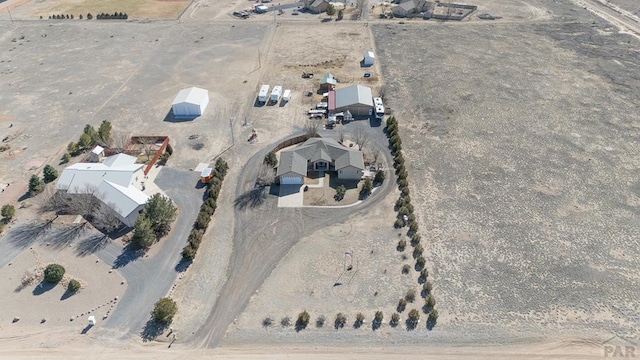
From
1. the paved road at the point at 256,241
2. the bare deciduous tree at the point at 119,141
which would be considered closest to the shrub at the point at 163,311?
the paved road at the point at 256,241

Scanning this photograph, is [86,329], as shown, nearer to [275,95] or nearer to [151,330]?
[151,330]

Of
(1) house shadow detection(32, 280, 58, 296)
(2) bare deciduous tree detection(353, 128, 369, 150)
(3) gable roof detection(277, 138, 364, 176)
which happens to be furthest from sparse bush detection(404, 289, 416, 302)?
(1) house shadow detection(32, 280, 58, 296)

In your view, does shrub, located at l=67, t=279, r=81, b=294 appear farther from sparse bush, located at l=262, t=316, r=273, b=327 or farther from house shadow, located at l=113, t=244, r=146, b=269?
sparse bush, located at l=262, t=316, r=273, b=327

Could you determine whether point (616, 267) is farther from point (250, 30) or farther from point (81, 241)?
point (250, 30)

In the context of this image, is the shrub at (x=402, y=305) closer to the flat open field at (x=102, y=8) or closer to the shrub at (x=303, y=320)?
the shrub at (x=303, y=320)

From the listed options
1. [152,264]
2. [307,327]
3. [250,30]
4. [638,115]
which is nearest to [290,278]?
[307,327]

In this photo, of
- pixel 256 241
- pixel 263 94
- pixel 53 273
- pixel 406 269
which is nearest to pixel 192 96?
pixel 263 94
